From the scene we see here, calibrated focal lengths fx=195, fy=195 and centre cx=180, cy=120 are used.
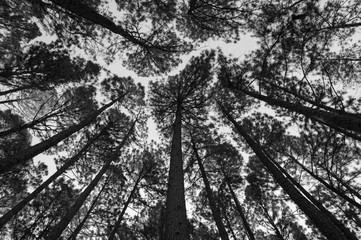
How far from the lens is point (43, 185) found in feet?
24.1

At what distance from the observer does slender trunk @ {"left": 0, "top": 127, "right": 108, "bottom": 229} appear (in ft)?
19.3

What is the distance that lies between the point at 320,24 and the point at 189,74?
5.49 m

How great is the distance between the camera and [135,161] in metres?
10.9

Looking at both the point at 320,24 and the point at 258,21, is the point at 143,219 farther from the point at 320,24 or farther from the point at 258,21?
the point at 320,24

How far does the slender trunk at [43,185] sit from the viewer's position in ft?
19.3

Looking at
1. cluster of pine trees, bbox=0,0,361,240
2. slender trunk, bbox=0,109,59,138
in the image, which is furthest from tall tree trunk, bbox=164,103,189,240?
slender trunk, bbox=0,109,59,138

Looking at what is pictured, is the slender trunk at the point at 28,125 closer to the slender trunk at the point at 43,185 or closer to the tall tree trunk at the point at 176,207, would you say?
the slender trunk at the point at 43,185

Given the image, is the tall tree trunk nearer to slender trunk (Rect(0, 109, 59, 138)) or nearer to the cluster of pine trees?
the cluster of pine trees

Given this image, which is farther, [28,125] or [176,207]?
[28,125]

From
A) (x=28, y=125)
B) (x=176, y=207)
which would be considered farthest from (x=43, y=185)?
(x=176, y=207)

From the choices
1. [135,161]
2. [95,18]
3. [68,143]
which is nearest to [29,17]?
[95,18]

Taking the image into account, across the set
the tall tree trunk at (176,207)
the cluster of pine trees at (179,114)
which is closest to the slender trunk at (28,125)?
the cluster of pine trees at (179,114)

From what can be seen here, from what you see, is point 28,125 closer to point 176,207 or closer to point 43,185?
point 43,185

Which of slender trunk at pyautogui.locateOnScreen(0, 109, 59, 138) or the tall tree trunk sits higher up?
slender trunk at pyautogui.locateOnScreen(0, 109, 59, 138)
